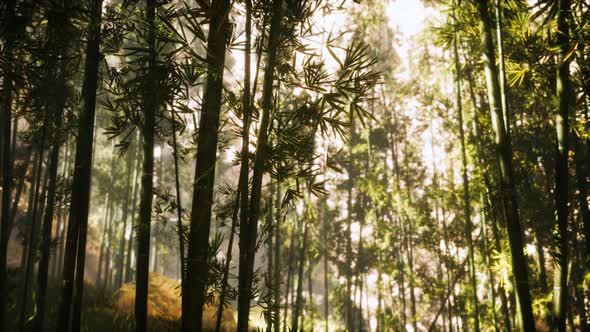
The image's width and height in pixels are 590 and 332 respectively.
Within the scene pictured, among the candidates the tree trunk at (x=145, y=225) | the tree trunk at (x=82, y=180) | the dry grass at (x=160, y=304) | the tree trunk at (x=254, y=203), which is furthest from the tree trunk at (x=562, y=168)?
the dry grass at (x=160, y=304)

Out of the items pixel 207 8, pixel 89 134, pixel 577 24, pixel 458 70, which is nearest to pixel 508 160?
pixel 577 24

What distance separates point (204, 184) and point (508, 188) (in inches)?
107

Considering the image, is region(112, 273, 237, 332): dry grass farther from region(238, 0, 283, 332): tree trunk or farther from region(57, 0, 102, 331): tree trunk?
region(238, 0, 283, 332): tree trunk

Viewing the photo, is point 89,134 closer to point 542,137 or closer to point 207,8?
point 207,8

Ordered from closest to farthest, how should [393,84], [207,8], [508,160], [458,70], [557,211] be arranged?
[207,8] → [557,211] → [508,160] → [458,70] → [393,84]

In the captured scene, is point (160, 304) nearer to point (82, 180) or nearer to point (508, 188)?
point (82, 180)

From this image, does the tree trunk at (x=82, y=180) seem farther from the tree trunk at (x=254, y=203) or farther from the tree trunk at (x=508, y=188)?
the tree trunk at (x=508, y=188)

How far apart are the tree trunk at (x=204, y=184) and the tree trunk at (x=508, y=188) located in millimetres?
2622

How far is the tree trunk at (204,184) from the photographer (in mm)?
2797

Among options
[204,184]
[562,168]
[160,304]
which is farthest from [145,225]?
[160,304]

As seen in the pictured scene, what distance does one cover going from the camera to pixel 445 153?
12.9m

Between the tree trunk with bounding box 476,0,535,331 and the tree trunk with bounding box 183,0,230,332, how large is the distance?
2622mm

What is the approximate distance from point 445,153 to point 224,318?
9.19m

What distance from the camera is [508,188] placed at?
10.9ft
